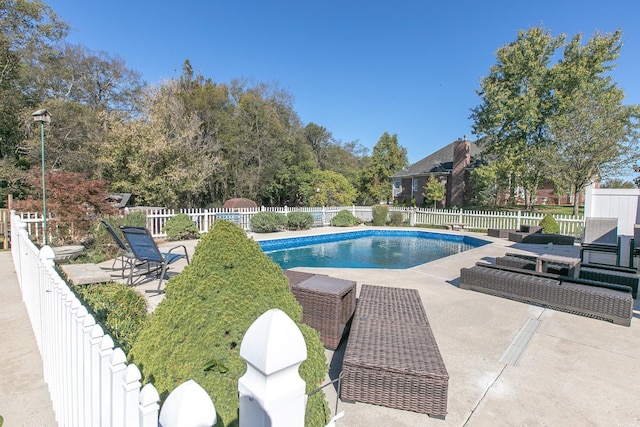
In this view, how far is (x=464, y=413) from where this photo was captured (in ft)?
7.37

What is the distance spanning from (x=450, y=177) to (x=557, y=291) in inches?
900

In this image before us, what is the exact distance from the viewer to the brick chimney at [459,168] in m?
24.5

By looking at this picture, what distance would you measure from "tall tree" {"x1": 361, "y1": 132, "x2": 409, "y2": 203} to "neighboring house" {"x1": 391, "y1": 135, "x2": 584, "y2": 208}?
0.89 m

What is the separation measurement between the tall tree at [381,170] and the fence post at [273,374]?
2960 cm

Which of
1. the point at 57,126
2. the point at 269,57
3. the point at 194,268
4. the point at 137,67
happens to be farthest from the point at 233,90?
the point at 194,268

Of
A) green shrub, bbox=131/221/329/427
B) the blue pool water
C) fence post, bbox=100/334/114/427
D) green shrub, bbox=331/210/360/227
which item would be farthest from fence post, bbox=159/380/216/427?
green shrub, bbox=331/210/360/227

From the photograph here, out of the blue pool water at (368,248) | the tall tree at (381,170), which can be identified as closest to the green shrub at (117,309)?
the blue pool water at (368,248)

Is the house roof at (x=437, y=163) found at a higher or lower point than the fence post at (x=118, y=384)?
higher

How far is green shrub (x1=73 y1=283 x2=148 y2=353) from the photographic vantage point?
2.95 metres

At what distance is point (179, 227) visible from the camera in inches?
416

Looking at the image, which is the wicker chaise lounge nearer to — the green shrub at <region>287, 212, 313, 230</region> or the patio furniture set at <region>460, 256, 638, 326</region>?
the patio furniture set at <region>460, 256, 638, 326</region>

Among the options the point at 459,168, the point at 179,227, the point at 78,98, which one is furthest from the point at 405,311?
the point at 78,98

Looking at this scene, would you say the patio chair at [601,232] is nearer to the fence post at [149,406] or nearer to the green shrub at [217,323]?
the green shrub at [217,323]

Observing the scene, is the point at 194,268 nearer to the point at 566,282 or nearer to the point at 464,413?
the point at 464,413
